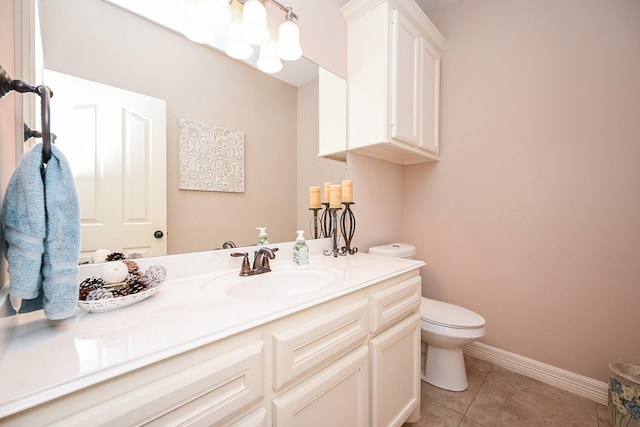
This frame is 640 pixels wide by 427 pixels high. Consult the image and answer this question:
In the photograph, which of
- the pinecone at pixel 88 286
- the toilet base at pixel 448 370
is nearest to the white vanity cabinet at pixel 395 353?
the toilet base at pixel 448 370

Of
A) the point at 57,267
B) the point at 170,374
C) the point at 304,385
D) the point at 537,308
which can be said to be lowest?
the point at 537,308

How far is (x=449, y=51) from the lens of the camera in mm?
1947

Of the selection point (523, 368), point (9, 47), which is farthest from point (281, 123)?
point (523, 368)

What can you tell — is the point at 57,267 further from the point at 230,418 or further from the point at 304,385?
the point at 304,385

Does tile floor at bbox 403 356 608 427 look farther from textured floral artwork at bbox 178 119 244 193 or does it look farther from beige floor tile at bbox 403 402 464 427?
textured floral artwork at bbox 178 119 244 193

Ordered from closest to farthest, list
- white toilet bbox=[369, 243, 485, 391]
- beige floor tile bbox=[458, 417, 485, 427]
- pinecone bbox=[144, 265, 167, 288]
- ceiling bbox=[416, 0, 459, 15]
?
pinecone bbox=[144, 265, 167, 288] < beige floor tile bbox=[458, 417, 485, 427] < white toilet bbox=[369, 243, 485, 391] < ceiling bbox=[416, 0, 459, 15]

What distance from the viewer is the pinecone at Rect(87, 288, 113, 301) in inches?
24.7

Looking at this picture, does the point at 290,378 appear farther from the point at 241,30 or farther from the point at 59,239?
the point at 241,30

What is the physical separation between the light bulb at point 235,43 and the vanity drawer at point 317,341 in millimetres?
1160

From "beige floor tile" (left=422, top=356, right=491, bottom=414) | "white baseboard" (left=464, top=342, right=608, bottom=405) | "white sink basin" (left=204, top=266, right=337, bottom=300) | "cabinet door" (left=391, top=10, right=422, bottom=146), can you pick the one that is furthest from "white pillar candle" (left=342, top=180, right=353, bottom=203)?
"white baseboard" (left=464, top=342, right=608, bottom=405)

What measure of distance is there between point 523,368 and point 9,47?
273cm

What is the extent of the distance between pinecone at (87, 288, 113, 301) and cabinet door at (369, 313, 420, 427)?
34.1 inches

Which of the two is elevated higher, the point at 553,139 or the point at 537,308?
the point at 553,139

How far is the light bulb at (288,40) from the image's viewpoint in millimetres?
1171
